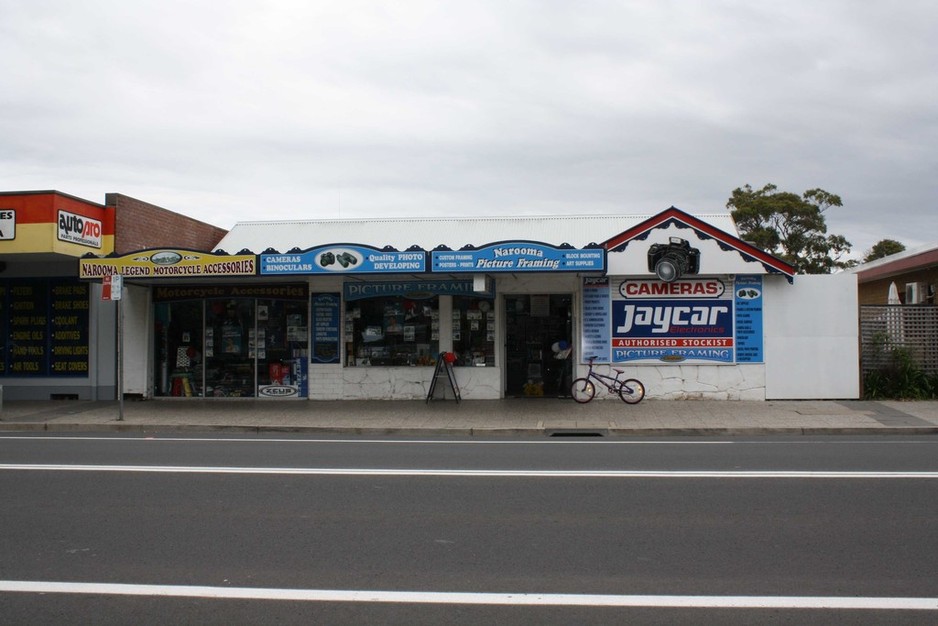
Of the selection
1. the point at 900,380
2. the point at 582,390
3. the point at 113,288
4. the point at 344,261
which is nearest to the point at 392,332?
the point at 344,261

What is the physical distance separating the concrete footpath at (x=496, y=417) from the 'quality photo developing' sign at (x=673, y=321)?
1.03 metres

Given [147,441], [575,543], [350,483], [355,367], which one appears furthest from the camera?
[355,367]

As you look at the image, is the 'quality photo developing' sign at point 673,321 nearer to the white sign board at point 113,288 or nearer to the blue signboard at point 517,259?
the blue signboard at point 517,259

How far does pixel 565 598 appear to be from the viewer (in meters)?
5.61

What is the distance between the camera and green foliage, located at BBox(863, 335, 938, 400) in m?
17.9

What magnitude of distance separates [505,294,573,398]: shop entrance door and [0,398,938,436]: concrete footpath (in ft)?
2.08

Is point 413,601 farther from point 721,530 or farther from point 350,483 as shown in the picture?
point 350,483

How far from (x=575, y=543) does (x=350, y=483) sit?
3.36m

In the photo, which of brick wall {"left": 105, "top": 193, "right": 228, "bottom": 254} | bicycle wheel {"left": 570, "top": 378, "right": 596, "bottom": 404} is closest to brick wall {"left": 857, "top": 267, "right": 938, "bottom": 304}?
bicycle wheel {"left": 570, "top": 378, "right": 596, "bottom": 404}

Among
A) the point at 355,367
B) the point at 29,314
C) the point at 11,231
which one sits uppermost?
the point at 11,231

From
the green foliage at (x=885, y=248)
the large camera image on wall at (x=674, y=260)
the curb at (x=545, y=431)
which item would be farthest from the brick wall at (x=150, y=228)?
the green foliage at (x=885, y=248)

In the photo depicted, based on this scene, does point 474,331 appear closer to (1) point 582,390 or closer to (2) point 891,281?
(1) point 582,390

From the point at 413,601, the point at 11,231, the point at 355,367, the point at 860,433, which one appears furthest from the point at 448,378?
the point at 413,601

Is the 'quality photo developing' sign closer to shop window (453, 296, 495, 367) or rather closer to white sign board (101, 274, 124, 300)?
shop window (453, 296, 495, 367)
